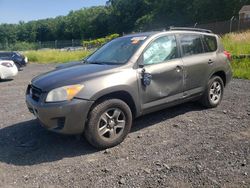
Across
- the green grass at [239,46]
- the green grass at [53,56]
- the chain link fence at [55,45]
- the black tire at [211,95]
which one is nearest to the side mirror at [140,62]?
the black tire at [211,95]

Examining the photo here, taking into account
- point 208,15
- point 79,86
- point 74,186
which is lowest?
point 74,186

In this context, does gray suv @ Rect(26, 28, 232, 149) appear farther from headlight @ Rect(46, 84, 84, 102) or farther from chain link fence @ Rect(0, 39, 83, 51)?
chain link fence @ Rect(0, 39, 83, 51)

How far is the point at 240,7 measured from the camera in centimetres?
5788

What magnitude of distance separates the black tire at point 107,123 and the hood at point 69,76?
451 millimetres

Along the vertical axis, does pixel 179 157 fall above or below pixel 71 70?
below

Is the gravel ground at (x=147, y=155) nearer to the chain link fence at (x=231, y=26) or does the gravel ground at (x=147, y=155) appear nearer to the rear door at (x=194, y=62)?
the rear door at (x=194, y=62)

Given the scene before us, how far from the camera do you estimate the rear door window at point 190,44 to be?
19.9 ft

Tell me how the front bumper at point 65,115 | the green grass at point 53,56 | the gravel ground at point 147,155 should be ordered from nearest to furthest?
1. the gravel ground at point 147,155
2. the front bumper at point 65,115
3. the green grass at point 53,56

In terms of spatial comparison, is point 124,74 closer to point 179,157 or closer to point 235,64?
point 179,157

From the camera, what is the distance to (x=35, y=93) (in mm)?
4980

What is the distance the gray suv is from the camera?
181 inches

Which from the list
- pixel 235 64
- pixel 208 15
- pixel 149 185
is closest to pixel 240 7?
pixel 208 15

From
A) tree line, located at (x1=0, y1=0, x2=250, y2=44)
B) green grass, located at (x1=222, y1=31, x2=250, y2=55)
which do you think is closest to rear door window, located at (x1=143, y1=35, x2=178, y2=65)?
green grass, located at (x1=222, y1=31, x2=250, y2=55)

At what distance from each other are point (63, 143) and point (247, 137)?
9.40 ft
